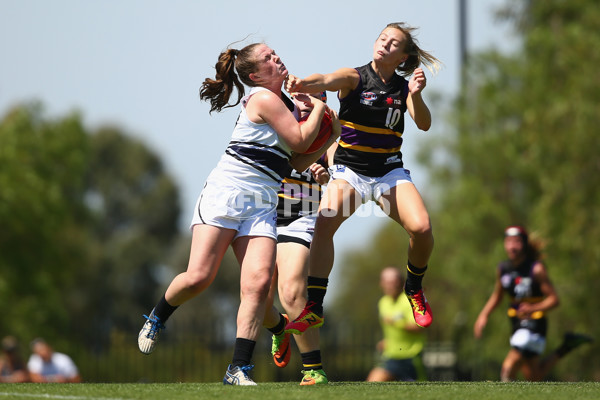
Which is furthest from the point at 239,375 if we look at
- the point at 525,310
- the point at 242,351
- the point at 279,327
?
the point at 525,310

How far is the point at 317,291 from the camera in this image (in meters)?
7.14

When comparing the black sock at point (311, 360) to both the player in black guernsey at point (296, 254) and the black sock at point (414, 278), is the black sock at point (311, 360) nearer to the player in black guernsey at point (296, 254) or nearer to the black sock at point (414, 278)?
the player in black guernsey at point (296, 254)

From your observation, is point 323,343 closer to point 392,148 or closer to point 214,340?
point 214,340

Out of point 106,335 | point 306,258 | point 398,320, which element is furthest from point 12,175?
point 306,258

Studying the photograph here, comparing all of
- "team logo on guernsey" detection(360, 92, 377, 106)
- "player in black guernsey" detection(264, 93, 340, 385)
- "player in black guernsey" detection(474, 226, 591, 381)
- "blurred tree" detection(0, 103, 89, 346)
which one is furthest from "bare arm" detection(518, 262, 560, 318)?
"blurred tree" detection(0, 103, 89, 346)

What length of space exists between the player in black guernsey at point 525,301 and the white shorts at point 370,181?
13.6ft

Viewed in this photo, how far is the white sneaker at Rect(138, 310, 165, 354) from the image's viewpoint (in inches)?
259

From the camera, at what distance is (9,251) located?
27.2 metres

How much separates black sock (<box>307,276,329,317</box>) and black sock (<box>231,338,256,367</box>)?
90 centimetres

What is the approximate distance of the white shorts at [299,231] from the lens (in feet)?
25.2

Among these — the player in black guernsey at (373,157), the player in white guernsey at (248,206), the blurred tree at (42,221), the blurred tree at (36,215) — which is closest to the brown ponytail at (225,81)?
the player in white guernsey at (248,206)

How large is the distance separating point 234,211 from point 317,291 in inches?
49.0

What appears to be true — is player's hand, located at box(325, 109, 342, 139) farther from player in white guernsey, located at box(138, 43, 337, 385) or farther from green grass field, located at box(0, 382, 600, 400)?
green grass field, located at box(0, 382, 600, 400)

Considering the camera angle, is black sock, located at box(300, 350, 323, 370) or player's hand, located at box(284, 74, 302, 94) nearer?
player's hand, located at box(284, 74, 302, 94)
